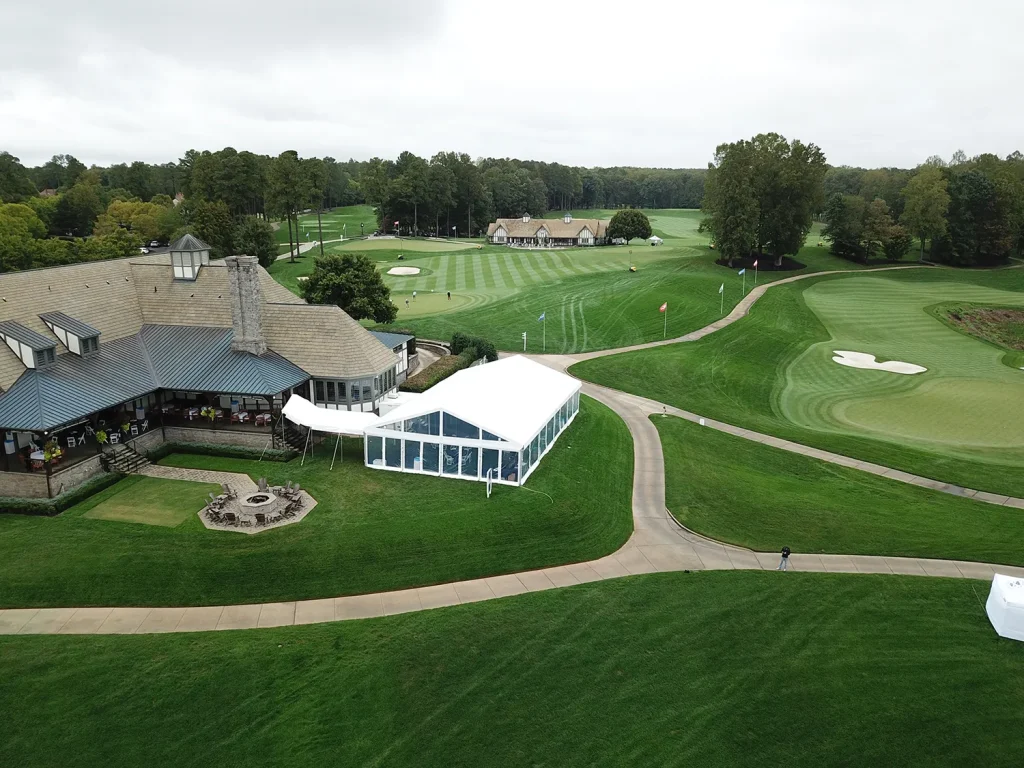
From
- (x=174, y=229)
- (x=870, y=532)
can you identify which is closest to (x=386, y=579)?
(x=870, y=532)

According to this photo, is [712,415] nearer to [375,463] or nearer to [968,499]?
[968,499]

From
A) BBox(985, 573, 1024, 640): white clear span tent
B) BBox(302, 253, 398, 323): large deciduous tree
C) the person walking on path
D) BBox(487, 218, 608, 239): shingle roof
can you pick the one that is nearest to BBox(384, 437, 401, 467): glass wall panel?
the person walking on path

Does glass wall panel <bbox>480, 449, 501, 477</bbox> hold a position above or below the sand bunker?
above

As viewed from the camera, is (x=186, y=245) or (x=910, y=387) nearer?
(x=186, y=245)

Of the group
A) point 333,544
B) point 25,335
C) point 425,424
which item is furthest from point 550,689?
point 25,335

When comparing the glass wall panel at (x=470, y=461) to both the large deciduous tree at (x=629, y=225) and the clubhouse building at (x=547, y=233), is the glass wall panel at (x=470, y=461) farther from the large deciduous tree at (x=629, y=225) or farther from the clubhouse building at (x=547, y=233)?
the large deciduous tree at (x=629, y=225)

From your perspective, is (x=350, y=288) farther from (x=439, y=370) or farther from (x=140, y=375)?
(x=140, y=375)

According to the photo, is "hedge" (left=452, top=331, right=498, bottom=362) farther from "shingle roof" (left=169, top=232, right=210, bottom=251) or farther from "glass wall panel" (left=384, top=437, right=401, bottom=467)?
"glass wall panel" (left=384, top=437, right=401, bottom=467)
